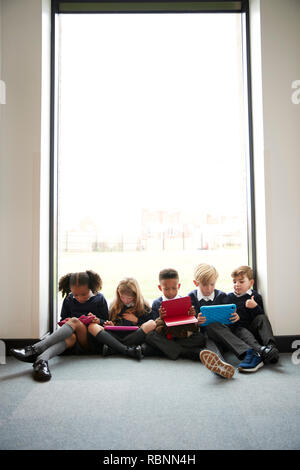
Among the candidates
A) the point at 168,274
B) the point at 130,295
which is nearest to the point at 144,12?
the point at 168,274

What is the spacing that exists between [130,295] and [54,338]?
0.60 metres

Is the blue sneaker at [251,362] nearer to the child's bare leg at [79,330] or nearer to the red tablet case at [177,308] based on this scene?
the red tablet case at [177,308]

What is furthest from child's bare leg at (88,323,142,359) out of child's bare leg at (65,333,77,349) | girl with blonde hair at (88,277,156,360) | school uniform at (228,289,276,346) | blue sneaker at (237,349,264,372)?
school uniform at (228,289,276,346)

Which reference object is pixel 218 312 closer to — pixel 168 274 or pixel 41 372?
pixel 168 274

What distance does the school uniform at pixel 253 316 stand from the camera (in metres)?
2.36

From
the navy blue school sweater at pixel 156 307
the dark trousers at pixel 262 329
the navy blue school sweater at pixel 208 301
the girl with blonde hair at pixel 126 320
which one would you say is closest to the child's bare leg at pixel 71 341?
the girl with blonde hair at pixel 126 320

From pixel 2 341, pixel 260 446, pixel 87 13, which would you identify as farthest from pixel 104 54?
pixel 260 446

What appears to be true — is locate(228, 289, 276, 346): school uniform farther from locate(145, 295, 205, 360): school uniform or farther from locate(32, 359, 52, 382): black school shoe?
locate(32, 359, 52, 382): black school shoe

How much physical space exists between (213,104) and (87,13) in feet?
4.41

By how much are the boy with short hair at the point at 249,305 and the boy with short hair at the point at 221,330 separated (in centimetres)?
7

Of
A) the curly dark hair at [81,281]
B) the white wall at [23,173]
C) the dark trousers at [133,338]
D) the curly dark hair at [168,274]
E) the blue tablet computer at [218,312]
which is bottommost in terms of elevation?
the dark trousers at [133,338]

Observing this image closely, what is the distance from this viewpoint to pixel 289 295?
251cm

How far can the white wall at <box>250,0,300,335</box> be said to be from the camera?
251 centimetres
